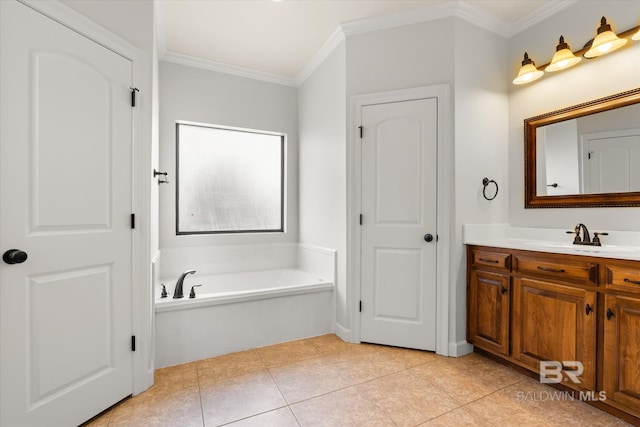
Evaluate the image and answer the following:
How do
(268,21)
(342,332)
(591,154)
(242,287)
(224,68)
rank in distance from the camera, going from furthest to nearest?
(224,68) < (242,287) < (342,332) < (268,21) < (591,154)

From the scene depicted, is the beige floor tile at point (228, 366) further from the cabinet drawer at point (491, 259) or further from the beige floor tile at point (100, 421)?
the cabinet drawer at point (491, 259)

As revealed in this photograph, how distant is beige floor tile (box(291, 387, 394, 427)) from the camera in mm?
1639

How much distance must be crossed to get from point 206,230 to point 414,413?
2.61 metres

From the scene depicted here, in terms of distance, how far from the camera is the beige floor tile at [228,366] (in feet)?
7.06

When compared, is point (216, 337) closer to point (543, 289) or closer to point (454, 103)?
point (543, 289)

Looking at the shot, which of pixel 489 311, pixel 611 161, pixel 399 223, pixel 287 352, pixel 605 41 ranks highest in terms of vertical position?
pixel 605 41

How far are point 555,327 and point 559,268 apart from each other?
1.17 ft

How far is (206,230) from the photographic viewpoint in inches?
135

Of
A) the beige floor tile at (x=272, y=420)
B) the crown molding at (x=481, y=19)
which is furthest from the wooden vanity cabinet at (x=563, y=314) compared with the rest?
the crown molding at (x=481, y=19)

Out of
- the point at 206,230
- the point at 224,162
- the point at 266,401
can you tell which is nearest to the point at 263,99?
the point at 224,162

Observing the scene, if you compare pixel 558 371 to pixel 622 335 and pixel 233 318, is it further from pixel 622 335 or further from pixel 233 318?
Result: pixel 233 318

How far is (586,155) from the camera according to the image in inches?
86.6

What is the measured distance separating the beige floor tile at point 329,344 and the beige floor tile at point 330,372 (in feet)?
0.27

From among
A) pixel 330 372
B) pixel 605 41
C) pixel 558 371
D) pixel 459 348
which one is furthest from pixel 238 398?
pixel 605 41
